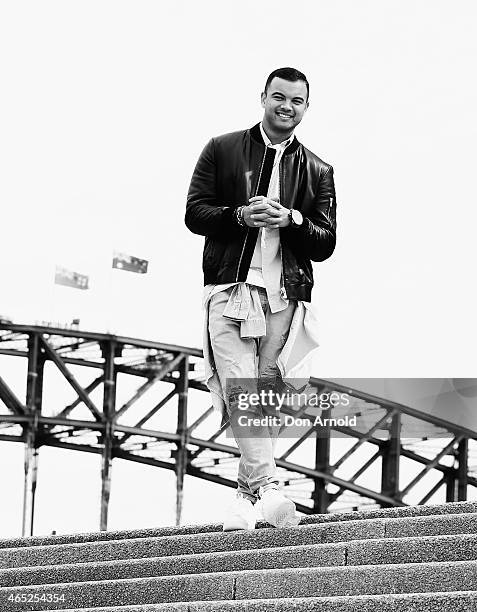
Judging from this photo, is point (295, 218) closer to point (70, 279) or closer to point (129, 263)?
point (70, 279)

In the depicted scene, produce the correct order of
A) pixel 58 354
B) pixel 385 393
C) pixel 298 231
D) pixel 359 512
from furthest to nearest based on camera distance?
1. pixel 385 393
2. pixel 58 354
3. pixel 359 512
4. pixel 298 231

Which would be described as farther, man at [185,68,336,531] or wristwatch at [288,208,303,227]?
man at [185,68,336,531]

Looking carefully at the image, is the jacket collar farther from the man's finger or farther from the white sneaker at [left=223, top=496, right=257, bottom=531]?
the white sneaker at [left=223, top=496, right=257, bottom=531]

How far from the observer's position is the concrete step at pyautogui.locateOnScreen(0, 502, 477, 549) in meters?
7.14

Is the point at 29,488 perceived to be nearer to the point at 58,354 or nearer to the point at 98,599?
the point at 58,354

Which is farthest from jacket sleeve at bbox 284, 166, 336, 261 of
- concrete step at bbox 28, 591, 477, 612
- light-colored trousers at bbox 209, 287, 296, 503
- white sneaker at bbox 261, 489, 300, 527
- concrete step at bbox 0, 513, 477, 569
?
concrete step at bbox 28, 591, 477, 612

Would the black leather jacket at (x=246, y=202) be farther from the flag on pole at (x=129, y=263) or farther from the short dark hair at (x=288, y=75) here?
the flag on pole at (x=129, y=263)

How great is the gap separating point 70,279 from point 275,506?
3389 centimetres

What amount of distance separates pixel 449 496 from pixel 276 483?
3474 cm

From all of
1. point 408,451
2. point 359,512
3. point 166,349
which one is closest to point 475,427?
point 408,451

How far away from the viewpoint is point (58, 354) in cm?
3931

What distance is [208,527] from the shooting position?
766 cm

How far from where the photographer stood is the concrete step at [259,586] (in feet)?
18.2

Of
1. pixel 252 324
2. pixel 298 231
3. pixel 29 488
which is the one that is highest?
pixel 298 231
